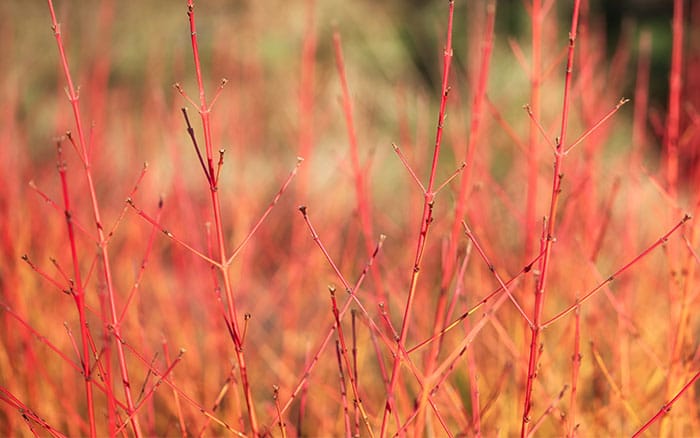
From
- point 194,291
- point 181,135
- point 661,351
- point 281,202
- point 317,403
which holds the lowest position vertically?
point 661,351

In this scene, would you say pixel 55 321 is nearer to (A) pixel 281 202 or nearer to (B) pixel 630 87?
(A) pixel 281 202

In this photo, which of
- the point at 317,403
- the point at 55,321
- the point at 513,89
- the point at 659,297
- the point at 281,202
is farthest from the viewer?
the point at 513,89

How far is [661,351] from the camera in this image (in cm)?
171

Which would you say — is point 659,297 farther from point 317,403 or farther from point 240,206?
point 240,206

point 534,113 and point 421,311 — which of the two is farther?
point 421,311

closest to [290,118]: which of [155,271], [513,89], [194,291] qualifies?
[513,89]

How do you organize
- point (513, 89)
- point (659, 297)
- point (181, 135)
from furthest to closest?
point (513, 89) → point (181, 135) → point (659, 297)

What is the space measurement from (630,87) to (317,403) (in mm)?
3588

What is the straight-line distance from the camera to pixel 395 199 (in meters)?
3.62

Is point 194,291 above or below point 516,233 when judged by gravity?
above

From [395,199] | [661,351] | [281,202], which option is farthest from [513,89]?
[661,351]

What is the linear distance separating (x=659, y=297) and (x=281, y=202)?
60.7 inches

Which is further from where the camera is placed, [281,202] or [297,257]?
[281,202]

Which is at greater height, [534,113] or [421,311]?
[534,113]
